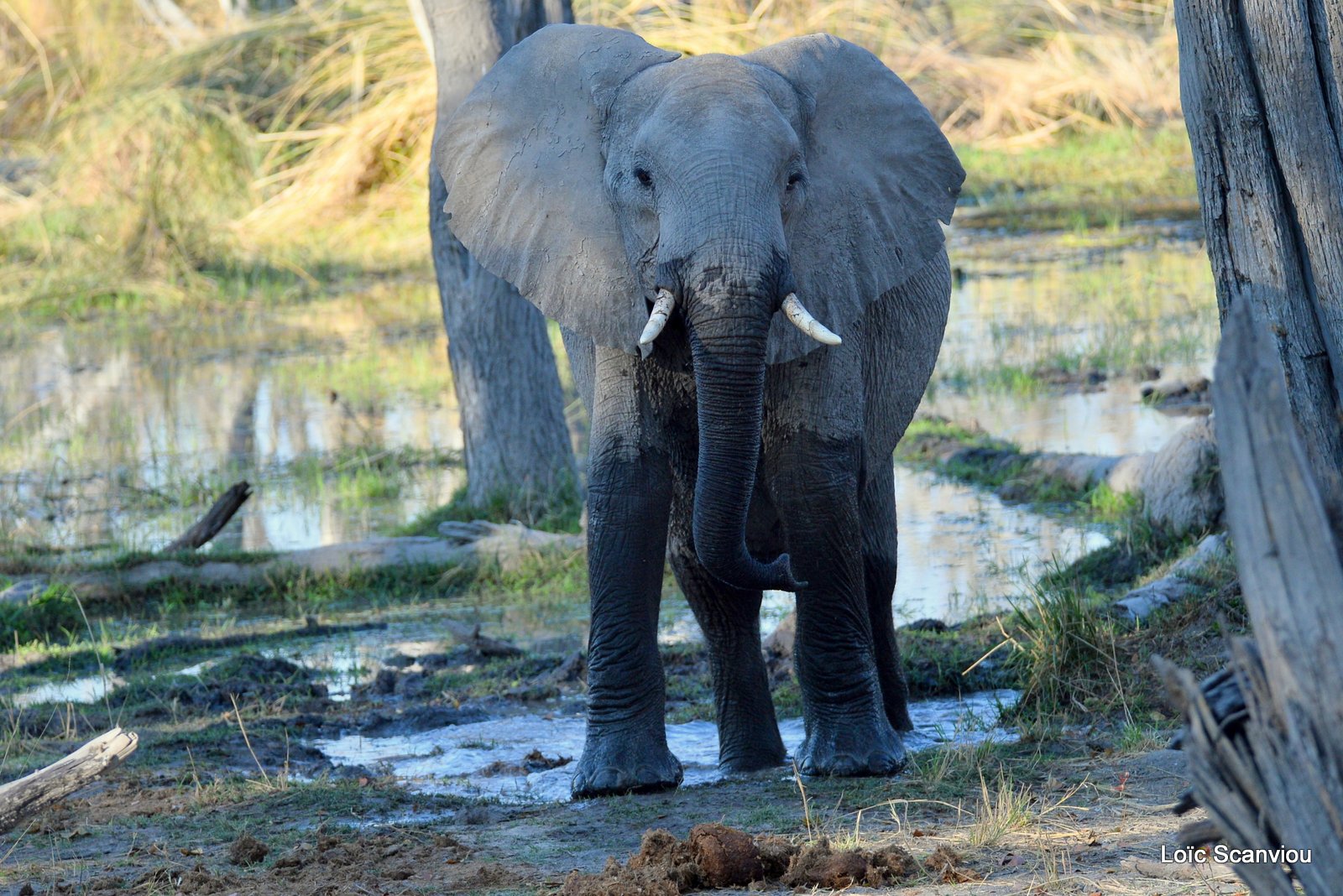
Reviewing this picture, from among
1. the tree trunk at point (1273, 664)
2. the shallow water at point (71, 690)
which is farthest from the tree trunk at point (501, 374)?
the tree trunk at point (1273, 664)

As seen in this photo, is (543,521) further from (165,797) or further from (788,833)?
(788,833)

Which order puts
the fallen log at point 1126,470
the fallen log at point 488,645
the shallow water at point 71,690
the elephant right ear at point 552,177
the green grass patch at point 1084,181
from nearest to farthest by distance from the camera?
the elephant right ear at point 552,177, the shallow water at point 71,690, the fallen log at point 488,645, the fallen log at point 1126,470, the green grass patch at point 1084,181

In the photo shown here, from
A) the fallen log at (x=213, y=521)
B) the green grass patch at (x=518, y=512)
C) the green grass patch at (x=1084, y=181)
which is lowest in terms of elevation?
the green grass patch at (x=518, y=512)

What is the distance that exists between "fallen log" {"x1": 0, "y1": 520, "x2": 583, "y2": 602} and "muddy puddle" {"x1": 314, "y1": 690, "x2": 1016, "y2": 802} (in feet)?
7.93

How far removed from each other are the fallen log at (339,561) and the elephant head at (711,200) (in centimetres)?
324

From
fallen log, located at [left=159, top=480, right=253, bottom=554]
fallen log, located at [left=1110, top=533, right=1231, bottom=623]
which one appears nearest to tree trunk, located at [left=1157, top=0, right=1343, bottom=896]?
fallen log, located at [left=1110, top=533, right=1231, bottom=623]

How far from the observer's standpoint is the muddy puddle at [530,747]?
5.87 meters

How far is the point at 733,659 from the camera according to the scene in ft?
20.1

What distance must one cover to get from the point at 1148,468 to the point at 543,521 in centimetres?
329

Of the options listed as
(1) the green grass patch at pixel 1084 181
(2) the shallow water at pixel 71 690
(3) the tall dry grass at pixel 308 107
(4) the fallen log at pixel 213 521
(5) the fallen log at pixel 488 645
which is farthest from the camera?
(1) the green grass patch at pixel 1084 181

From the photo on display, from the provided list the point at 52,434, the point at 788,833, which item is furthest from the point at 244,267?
the point at 788,833

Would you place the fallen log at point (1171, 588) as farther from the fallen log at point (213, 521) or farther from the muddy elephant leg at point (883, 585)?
the fallen log at point (213, 521)

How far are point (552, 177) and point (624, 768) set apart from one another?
1.90 meters

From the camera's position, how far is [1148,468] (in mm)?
8531
